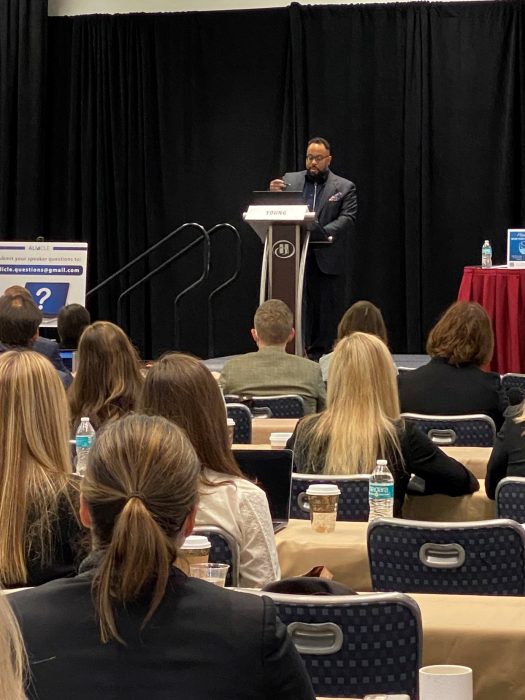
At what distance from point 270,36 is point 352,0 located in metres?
0.84

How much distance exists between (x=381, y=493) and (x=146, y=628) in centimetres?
206

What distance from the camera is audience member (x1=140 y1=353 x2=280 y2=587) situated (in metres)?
3.02

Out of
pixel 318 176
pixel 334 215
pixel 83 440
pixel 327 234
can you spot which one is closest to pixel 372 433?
pixel 83 440

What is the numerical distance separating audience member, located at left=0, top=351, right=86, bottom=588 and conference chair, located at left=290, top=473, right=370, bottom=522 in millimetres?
1077

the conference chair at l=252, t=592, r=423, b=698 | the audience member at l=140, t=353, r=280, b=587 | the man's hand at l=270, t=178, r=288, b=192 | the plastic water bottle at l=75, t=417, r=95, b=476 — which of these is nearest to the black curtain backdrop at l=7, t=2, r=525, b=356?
the man's hand at l=270, t=178, r=288, b=192

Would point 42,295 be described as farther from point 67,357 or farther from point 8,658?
point 8,658

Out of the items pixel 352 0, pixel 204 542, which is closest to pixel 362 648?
pixel 204 542

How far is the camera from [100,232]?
12.3 metres

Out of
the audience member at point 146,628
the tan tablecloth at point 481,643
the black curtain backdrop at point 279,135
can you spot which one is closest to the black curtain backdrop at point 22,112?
the black curtain backdrop at point 279,135

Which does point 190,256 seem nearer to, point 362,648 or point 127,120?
point 127,120

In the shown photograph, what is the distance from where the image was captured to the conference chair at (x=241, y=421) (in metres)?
5.19

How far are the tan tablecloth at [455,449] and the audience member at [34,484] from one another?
201 centimetres

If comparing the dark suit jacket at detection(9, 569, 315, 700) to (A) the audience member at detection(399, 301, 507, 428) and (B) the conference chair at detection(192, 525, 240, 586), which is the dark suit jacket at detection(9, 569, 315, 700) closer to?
(B) the conference chair at detection(192, 525, 240, 586)

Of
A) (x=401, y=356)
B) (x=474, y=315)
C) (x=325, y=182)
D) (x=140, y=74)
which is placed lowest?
(x=401, y=356)
